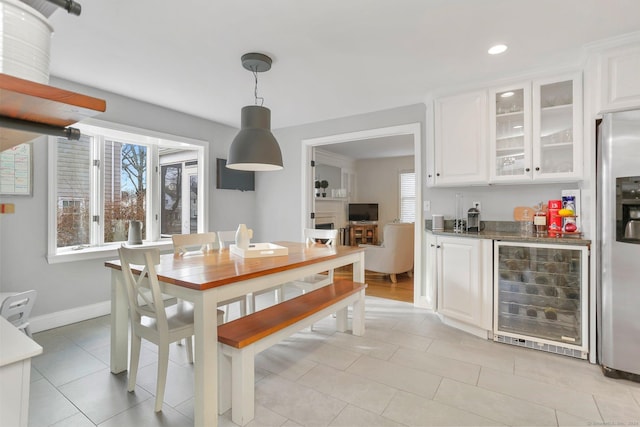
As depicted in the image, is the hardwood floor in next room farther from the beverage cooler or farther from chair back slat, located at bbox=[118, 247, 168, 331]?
chair back slat, located at bbox=[118, 247, 168, 331]

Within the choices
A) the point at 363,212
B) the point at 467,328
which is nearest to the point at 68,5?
the point at 467,328

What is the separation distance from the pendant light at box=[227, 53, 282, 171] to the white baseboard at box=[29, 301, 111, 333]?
2.25 m

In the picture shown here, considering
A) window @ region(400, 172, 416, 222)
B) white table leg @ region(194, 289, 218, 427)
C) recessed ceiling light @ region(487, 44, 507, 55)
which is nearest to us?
white table leg @ region(194, 289, 218, 427)

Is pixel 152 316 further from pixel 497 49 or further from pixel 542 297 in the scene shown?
pixel 497 49

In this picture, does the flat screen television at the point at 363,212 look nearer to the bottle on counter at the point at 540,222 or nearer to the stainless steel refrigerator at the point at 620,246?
the bottle on counter at the point at 540,222

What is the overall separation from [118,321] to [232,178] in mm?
2823

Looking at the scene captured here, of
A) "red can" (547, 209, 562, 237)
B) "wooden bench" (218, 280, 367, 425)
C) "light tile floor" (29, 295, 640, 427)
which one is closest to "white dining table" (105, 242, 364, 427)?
"wooden bench" (218, 280, 367, 425)

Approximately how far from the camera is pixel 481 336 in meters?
2.80

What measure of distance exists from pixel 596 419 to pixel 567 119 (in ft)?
7.56

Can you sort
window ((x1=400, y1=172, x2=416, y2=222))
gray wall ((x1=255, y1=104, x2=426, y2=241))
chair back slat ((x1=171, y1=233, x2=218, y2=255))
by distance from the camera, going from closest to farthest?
chair back slat ((x1=171, y1=233, x2=218, y2=255)) < gray wall ((x1=255, y1=104, x2=426, y2=241)) < window ((x1=400, y1=172, x2=416, y2=222))

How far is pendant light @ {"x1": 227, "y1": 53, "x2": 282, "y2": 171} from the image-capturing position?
8.08ft

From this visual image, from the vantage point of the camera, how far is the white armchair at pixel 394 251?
4742 mm

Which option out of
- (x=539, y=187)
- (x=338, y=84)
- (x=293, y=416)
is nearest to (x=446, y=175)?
(x=539, y=187)

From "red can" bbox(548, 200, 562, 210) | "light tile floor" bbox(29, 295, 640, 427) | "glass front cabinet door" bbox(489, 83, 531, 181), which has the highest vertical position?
"glass front cabinet door" bbox(489, 83, 531, 181)
